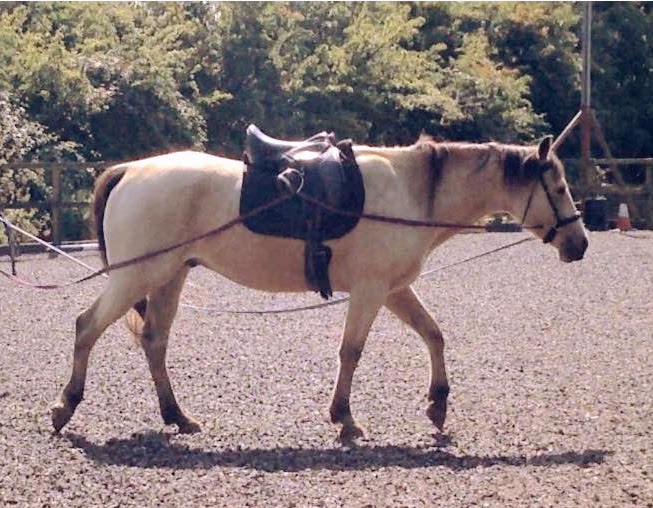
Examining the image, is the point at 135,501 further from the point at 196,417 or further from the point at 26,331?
the point at 26,331

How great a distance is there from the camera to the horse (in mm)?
7406

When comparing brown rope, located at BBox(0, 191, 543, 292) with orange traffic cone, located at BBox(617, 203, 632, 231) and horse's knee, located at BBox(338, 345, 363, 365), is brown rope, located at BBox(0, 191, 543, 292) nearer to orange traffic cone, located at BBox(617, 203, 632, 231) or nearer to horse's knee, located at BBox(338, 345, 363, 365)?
horse's knee, located at BBox(338, 345, 363, 365)

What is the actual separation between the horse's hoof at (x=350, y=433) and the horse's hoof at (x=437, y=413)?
454 mm

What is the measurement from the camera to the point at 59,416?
7.23m

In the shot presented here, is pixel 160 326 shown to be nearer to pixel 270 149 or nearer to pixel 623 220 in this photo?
pixel 270 149

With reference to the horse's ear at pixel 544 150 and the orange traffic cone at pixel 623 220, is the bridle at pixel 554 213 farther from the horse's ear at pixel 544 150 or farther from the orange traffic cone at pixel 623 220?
the orange traffic cone at pixel 623 220

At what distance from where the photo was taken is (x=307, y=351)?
10.3m

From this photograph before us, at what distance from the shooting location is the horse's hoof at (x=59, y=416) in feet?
23.7

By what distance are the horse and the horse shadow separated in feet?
1.55

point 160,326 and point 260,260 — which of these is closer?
point 260,260

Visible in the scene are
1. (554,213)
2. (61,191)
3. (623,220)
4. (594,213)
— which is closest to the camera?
(554,213)

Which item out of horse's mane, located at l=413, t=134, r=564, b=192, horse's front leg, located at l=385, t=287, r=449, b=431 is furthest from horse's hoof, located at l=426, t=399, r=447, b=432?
horse's mane, located at l=413, t=134, r=564, b=192

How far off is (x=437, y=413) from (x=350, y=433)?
1.91 ft

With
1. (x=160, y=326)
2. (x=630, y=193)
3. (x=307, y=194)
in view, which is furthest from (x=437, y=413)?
(x=630, y=193)
